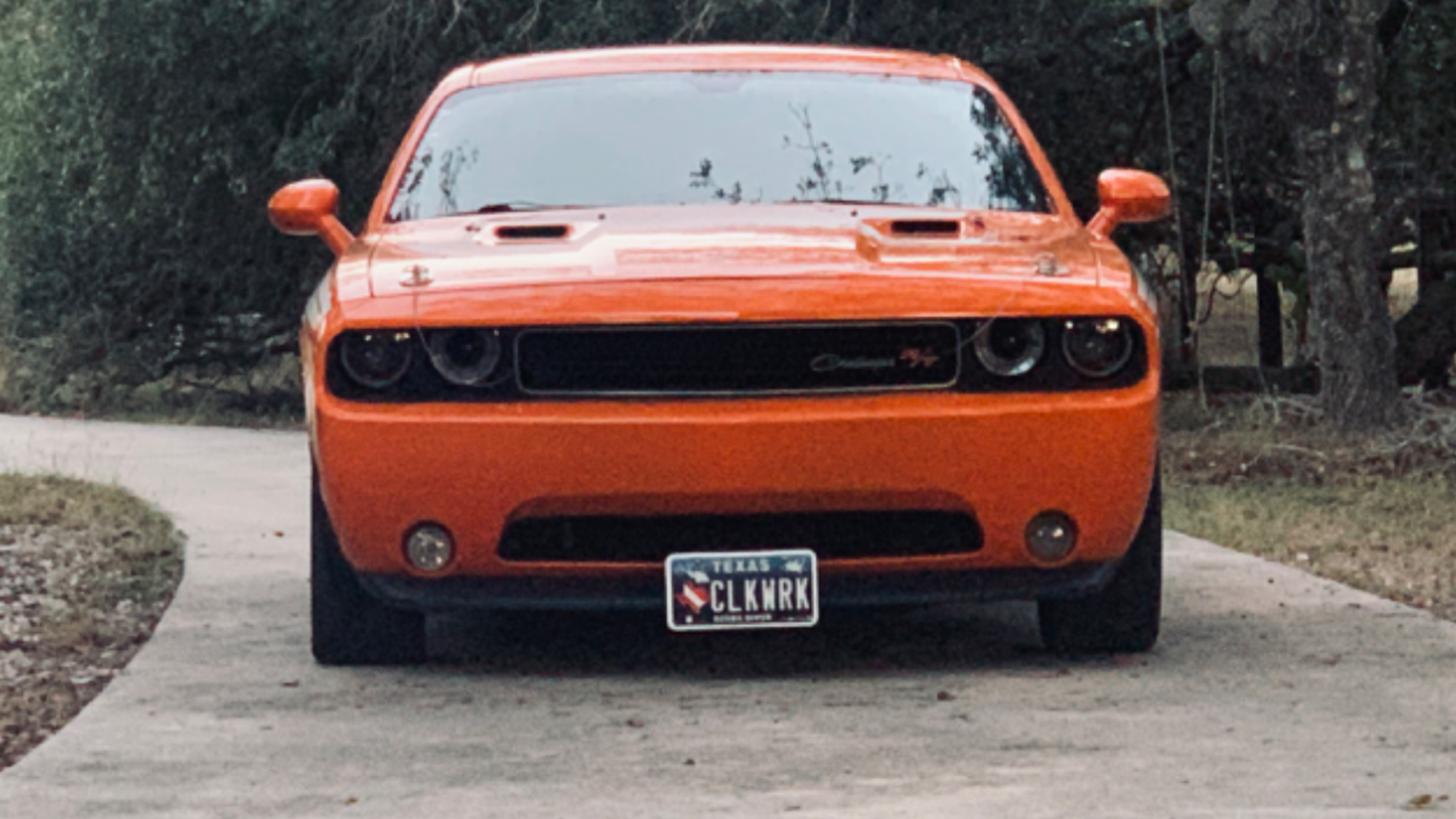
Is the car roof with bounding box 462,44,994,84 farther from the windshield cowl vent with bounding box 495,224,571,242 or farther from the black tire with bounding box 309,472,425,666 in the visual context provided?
the black tire with bounding box 309,472,425,666

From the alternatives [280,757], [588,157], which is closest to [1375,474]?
[588,157]

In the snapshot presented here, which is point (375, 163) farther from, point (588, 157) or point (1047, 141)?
point (588, 157)

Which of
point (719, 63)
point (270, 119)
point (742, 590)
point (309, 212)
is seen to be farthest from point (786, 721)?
point (270, 119)

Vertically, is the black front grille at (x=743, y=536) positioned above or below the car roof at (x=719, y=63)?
below

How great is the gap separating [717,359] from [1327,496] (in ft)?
19.2

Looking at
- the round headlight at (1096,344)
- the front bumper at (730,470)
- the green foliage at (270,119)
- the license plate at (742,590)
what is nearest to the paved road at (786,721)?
the license plate at (742,590)

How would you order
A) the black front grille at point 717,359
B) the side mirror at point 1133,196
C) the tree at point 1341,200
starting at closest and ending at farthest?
the black front grille at point 717,359, the side mirror at point 1133,196, the tree at point 1341,200

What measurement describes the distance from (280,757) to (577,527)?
3.33 ft

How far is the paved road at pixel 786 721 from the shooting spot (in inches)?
196

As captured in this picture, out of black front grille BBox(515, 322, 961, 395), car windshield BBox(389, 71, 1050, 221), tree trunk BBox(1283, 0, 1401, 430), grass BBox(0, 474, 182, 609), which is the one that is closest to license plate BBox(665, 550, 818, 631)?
black front grille BBox(515, 322, 961, 395)

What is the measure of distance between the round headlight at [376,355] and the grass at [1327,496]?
3.46m

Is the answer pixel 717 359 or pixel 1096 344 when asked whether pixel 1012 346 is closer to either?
pixel 1096 344

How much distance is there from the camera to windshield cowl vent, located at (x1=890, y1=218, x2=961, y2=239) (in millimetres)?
6477

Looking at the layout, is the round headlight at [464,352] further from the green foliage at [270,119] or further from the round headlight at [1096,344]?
the green foliage at [270,119]
